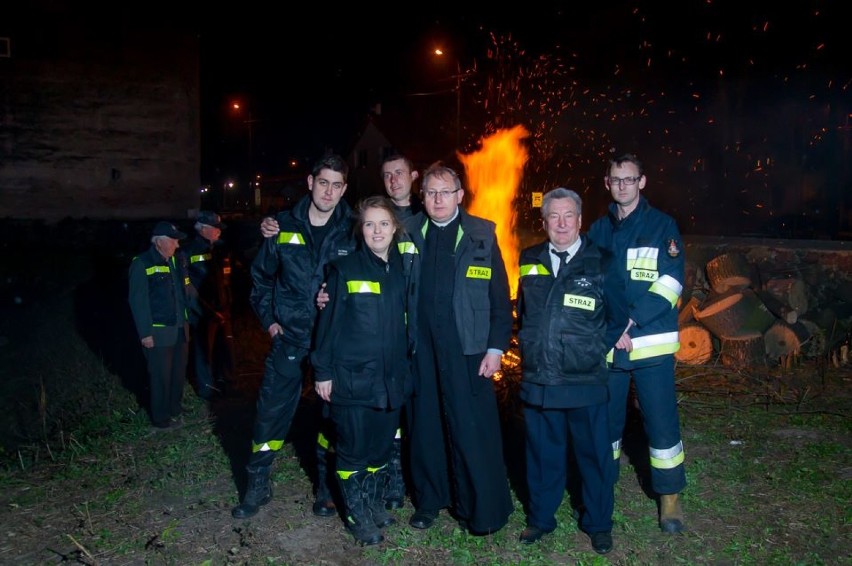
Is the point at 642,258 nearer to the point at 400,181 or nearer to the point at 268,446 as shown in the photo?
the point at 400,181

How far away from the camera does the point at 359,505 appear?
4.23 metres

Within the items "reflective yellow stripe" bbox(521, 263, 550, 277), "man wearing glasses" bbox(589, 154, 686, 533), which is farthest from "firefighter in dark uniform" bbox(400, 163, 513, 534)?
"man wearing glasses" bbox(589, 154, 686, 533)

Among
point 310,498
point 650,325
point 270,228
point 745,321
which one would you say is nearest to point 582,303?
point 650,325

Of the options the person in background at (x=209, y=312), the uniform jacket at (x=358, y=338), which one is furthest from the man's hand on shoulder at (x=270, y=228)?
the person in background at (x=209, y=312)

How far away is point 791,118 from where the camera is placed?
88.1 ft

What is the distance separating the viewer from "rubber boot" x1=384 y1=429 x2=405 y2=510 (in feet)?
15.7

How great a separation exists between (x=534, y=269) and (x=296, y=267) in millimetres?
1521

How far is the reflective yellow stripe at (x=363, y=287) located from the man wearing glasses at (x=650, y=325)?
1441 mm

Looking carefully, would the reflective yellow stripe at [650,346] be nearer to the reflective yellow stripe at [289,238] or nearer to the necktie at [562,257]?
the necktie at [562,257]

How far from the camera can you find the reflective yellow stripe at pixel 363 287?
13.3 ft

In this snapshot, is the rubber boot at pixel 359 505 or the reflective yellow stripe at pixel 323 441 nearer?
the rubber boot at pixel 359 505

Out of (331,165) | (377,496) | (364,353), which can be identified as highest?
(331,165)

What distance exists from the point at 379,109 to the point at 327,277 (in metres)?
46.6

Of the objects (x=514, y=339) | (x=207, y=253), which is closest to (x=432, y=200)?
(x=514, y=339)
